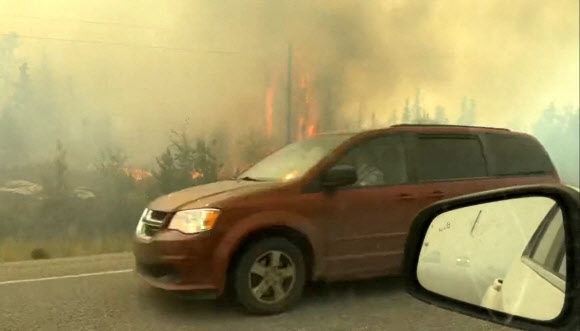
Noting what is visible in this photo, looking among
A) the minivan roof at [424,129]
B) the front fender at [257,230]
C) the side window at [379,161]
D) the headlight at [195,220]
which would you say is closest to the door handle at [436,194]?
the side window at [379,161]

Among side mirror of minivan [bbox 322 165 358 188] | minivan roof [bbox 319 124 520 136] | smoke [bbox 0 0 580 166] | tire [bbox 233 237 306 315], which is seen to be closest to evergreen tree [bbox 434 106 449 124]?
smoke [bbox 0 0 580 166]

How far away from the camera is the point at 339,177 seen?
4.26m

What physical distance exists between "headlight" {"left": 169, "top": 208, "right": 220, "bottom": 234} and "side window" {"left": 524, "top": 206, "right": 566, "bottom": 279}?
2.39 metres

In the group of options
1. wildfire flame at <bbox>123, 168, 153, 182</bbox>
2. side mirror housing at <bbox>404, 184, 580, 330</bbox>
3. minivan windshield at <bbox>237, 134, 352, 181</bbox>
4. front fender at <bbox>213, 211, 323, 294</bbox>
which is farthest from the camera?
wildfire flame at <bbox>123, 168, 153, 182</bbox>

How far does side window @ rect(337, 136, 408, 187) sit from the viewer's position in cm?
454

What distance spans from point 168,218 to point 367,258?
4.80ft

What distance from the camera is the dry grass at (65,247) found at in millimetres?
4543

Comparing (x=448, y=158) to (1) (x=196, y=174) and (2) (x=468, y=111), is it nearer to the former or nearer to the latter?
(1) (x=196, y=174)

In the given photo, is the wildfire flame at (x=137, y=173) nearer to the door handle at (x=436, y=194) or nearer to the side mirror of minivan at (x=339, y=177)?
the side mirror of minivan at (x=339, y=177)

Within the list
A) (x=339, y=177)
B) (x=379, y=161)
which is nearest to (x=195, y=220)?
(x=339, y=177)

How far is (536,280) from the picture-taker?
1725 mm

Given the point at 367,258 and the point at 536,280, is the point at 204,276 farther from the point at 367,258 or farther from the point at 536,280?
the point at 536,280

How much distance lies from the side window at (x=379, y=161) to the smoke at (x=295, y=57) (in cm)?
164

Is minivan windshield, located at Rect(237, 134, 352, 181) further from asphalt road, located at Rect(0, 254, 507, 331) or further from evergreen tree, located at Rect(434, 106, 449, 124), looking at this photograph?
evergreen tree, located at Rect(434, 106, 449, 124)
